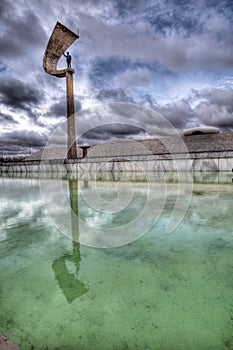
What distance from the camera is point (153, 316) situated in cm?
100

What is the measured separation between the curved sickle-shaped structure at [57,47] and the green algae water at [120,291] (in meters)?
16.2

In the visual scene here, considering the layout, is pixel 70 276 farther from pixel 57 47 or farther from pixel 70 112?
pixel 57 47

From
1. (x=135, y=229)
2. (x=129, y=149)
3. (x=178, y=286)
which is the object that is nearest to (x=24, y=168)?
(x=129, y=149)

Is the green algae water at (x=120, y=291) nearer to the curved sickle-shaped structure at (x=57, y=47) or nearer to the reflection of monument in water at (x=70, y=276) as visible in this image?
the reflection of monument in water at (x=70, y=276)

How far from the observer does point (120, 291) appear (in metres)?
1.22

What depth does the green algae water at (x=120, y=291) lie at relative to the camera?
905 mm

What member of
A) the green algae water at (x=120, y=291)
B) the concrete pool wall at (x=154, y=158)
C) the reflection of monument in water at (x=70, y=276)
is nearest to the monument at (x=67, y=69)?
the concrete pool wall at (x=154, y=158)

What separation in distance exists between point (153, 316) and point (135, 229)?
1384 millimetres

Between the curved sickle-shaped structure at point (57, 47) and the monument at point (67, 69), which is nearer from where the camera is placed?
the curved sickle-shaped structure at point (57, 47)

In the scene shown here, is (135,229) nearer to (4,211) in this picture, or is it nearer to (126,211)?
(126,211)

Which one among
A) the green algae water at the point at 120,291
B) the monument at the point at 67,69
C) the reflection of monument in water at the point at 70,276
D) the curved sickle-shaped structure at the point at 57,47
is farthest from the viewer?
the monument at the point at 67,69

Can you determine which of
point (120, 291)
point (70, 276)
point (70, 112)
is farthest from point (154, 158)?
point (120, 291)

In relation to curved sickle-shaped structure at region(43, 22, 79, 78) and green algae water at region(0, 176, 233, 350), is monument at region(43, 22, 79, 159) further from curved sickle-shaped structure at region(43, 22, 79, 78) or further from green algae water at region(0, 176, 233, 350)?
green algae water at region(0, 176, 233, 350)

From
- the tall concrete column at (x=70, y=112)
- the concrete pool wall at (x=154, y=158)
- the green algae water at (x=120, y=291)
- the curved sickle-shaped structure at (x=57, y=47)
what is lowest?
the green algae water at (x=120, y=291)
